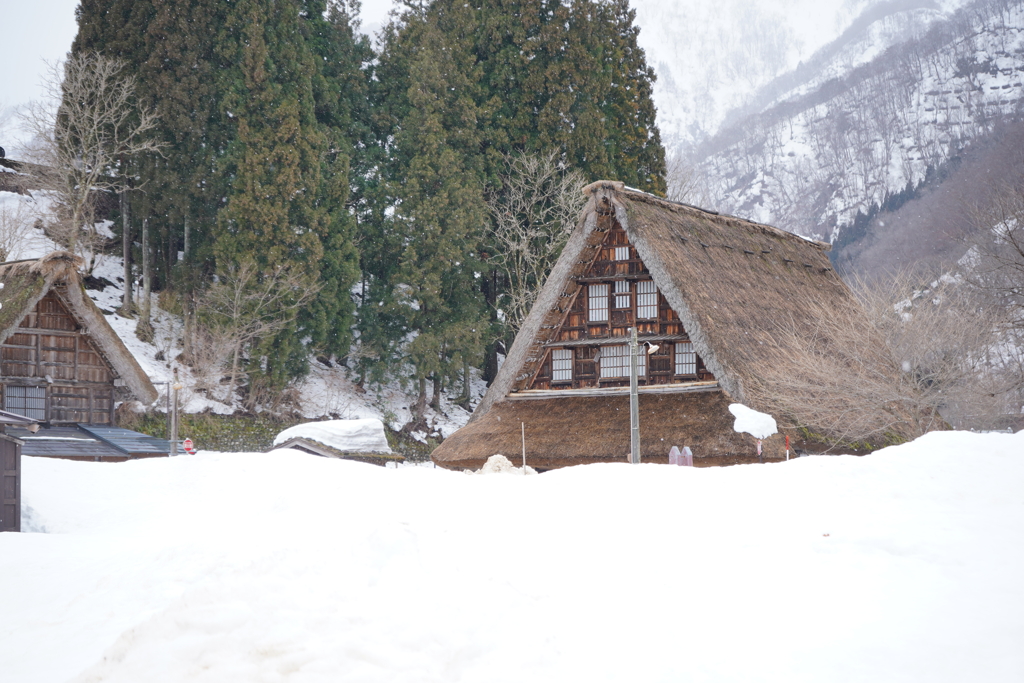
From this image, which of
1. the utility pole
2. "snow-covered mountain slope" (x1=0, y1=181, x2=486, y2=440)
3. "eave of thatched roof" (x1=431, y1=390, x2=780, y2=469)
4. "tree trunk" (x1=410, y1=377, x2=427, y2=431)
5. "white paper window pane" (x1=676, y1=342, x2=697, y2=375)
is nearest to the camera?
the utility pole

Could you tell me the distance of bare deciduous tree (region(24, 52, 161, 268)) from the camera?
Result: 27797 mm

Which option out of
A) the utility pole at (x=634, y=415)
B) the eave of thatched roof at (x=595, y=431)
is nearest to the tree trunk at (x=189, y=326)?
the eave of thatched roof at (x=595, y=431)

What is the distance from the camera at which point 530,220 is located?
3275 centimetres

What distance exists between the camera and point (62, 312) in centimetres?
2189

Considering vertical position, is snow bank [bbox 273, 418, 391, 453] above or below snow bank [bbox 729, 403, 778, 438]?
below

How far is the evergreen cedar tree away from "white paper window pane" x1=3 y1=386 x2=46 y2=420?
770 centimetres

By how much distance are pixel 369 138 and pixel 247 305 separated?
945cm

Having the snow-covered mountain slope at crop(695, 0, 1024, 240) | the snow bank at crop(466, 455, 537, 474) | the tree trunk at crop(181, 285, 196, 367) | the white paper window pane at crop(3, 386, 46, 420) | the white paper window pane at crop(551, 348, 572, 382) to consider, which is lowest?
the snow bank at crop(466, 455, 537, 474)

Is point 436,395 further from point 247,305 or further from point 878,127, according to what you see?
point 878,127

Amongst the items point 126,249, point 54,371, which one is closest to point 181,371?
point 126,249

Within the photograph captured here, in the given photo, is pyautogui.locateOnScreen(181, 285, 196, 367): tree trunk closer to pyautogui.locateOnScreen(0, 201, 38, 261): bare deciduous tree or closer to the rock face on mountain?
pyautogui.locateOnScreen(0, 201, 38, 261): bare deciduous tree

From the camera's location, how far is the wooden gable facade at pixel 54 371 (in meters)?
21.1

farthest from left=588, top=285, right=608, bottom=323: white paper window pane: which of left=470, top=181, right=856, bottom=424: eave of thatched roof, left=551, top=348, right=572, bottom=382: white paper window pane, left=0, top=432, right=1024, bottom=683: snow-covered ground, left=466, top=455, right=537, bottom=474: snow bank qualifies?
left=0, top=432, right=1024, bottom=683: snow-covered ground

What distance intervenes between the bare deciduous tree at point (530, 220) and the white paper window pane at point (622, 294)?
10531 millimetres
